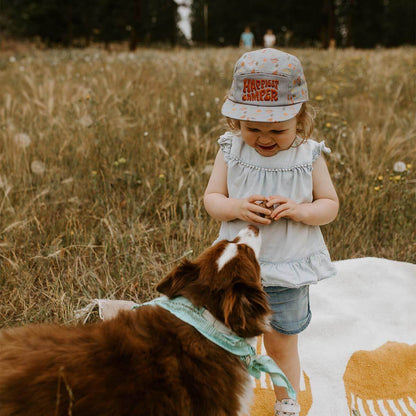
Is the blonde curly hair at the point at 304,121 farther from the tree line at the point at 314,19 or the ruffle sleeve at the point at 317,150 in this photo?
the tree line at the point at 314,19

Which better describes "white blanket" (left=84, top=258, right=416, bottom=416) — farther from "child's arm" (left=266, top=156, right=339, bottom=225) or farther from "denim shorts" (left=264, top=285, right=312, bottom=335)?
"child's arm" (left=266, top=156, right=339, bottom=225)

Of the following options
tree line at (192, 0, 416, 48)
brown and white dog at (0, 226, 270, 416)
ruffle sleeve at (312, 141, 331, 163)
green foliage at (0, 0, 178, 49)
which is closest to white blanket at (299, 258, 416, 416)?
brown and white dog at (0, 226, 270, 416)

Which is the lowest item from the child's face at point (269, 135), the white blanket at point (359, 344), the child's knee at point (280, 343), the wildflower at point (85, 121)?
the white blanket at point (359, 344)

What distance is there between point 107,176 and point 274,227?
7.16ft

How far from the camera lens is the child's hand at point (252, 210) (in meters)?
1.86

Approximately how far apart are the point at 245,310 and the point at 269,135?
0.85 m

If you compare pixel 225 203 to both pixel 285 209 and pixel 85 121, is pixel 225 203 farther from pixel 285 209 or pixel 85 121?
pixel 85 121

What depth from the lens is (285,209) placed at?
1.87 m

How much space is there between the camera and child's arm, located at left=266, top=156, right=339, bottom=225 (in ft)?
6.14

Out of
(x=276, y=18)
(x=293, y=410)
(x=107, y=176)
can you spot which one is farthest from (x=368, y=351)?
(x=276, y=18)

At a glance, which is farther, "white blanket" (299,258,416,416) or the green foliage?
the green foliage

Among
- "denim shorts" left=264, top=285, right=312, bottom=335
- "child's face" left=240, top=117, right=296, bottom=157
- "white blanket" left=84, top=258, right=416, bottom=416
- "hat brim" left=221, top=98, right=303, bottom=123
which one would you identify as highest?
"hat brim" left=221, top=98, right=303, bottom=123

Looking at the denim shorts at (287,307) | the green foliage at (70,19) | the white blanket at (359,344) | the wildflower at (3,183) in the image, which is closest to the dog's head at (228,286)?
the denim shorts at (287,307)

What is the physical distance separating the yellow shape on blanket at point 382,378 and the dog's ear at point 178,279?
1.45 metres
